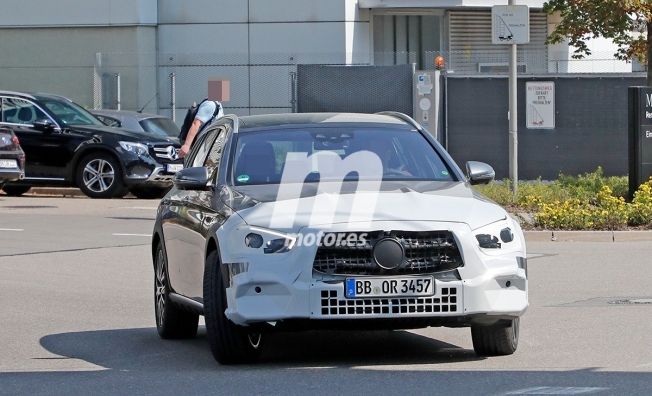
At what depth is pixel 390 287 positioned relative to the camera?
884cm

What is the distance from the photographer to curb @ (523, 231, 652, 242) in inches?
739

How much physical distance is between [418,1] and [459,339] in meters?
28.7

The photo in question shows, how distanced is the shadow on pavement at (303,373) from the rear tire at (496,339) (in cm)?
13

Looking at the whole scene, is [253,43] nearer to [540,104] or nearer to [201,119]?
[540,104]

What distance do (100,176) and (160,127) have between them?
3.32 metres

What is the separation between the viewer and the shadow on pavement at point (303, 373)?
825 centimetres

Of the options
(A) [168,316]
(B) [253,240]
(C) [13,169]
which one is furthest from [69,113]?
(B) [253,240]

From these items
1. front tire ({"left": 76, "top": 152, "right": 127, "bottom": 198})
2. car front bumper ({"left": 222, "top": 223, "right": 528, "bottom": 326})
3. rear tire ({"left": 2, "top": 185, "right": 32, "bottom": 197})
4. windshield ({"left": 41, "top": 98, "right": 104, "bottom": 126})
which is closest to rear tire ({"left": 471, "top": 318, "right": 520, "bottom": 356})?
car front bumper ({"left": 222, "top": 223, "right": 528, "bottom": 326})

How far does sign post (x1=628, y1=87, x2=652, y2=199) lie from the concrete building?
54.0 ft

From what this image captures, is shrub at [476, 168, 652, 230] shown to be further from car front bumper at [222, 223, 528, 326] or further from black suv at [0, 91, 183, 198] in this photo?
car front bumper at [222, 223, 528, 326]

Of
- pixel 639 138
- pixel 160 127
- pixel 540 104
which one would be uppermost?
pixel 540 104

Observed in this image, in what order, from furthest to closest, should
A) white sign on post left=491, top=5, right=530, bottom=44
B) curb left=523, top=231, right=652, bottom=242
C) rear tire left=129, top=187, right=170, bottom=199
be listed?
rear tire left=129, top=187, right=170, bottom=199, white sign on post left=491, top=5, right=530, bottom=44, curb left=523, top=231, right=652, bottom=242

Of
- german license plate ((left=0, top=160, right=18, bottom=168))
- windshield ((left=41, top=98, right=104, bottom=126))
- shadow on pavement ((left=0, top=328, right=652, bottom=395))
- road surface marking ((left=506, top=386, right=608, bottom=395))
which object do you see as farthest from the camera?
windshield ((left=41, top=98, right=104, bottom=126))

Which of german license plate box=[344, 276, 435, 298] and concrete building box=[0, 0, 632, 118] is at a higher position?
concrete building box=[0, 0, 632, 118]
